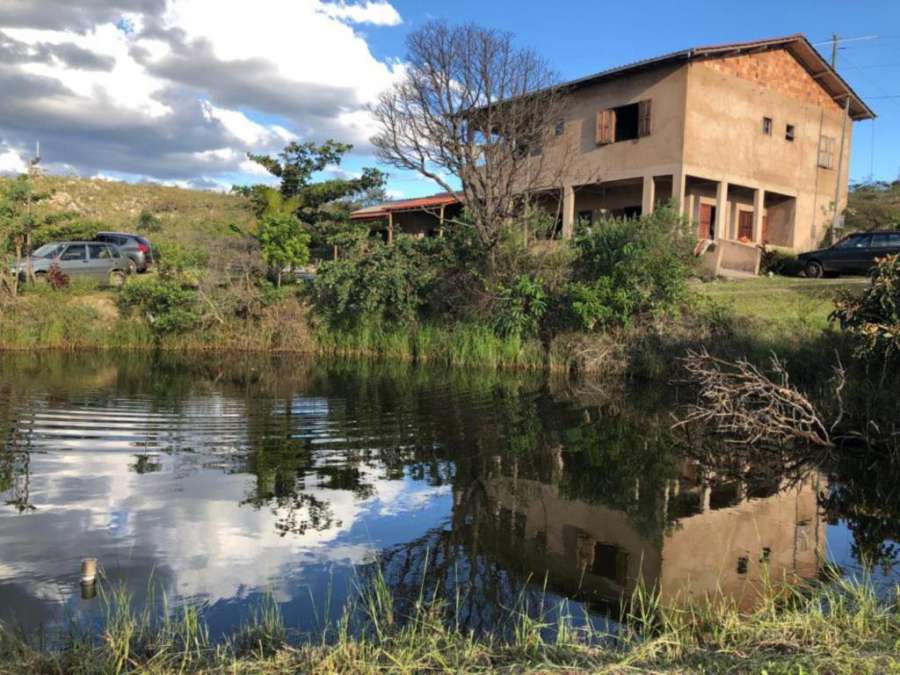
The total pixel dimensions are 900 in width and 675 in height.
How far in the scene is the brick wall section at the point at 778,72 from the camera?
25.9 m

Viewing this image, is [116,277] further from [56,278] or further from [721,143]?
A: [721,143]

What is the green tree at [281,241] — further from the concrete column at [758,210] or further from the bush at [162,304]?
the concrete column at [758,210]

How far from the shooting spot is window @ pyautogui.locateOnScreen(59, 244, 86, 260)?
82.6 ft

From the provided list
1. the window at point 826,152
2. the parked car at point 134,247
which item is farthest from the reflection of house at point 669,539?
the window at point 826,152

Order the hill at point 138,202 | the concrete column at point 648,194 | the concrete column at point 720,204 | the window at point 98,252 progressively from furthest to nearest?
the hill at point 138,202 < the window at point 98,252 < the concrete column at point 720,204 < the concrete column at point 648,194

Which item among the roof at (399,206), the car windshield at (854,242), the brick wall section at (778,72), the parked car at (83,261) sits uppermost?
the brick wall section at (778,72)

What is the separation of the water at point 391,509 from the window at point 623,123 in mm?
15255

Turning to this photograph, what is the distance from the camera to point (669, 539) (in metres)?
7.29

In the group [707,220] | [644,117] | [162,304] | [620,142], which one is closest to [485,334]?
[162,304]

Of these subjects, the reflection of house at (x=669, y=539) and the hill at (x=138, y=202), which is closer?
the reflection of house at (x=669, y=539)

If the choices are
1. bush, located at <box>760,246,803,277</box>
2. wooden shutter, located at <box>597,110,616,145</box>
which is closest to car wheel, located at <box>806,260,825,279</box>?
bush, located at <box>760,246,803,277</box>

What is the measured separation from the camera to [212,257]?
73.9 feet

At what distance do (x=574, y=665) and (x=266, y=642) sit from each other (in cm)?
209

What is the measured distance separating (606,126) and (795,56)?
8.40m
